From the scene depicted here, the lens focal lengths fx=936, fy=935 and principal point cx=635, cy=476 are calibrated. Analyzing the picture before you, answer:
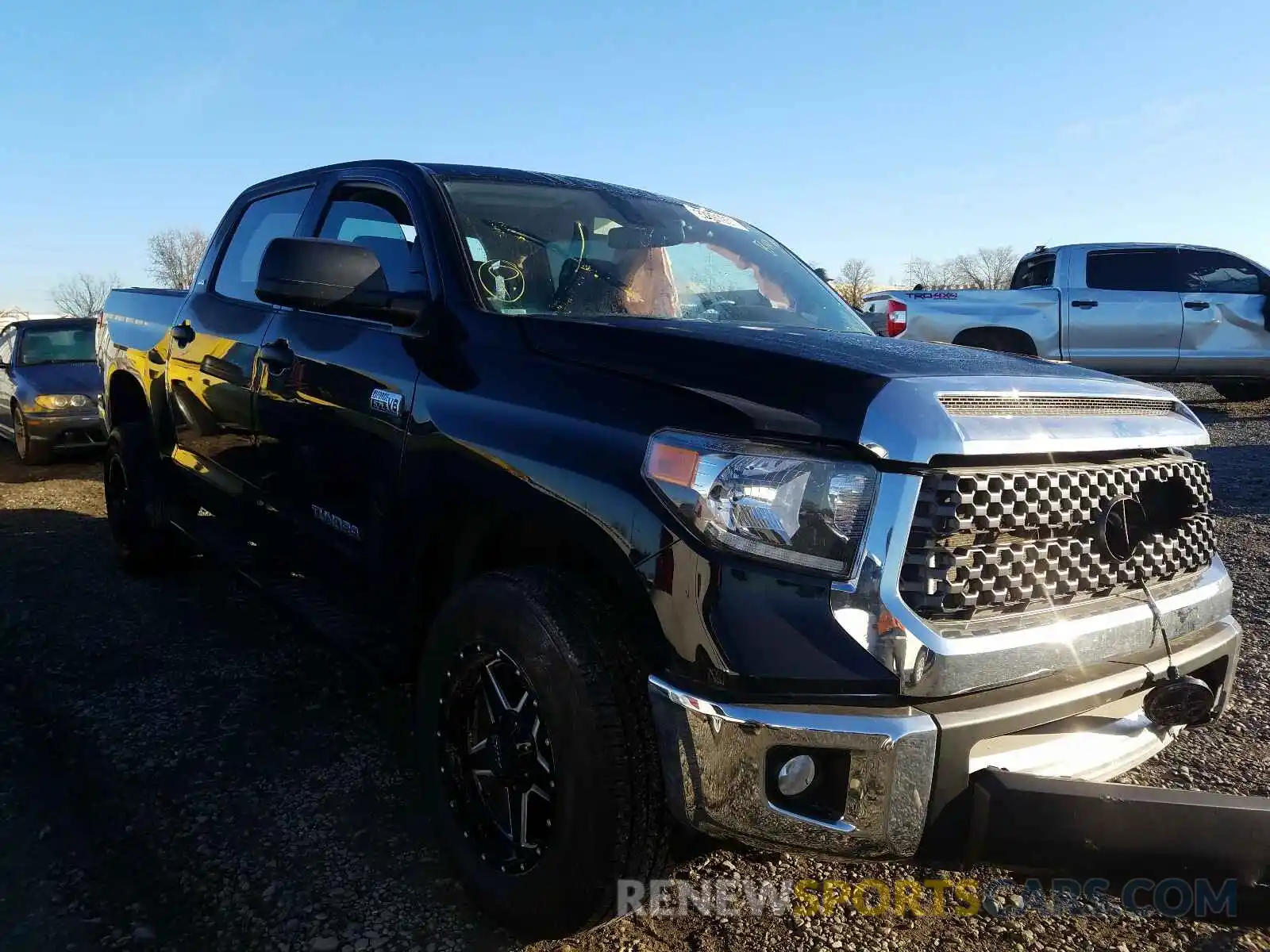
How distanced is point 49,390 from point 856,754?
983 centimetres

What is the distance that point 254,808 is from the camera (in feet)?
9.05

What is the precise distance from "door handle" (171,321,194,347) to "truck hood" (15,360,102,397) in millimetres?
5667

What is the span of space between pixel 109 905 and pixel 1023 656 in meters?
2.22

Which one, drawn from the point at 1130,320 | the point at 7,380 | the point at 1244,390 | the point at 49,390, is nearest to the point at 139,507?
the point at 49,390

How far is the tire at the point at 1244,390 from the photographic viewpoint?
1159cm

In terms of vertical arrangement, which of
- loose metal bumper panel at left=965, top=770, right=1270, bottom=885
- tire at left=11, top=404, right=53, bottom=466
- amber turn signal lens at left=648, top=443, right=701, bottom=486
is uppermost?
amber turn signal lens at left=648, top=443, right=701, bottom=486

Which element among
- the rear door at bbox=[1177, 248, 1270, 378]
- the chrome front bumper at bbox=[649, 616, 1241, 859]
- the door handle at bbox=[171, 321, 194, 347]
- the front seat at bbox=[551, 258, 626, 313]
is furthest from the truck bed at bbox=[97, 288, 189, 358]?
the rear door at bbox=[1177, 248, 1270, 378]

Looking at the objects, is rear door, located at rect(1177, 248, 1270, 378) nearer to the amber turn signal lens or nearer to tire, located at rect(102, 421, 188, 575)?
tire, located at rect(102, 421, 188, 575)

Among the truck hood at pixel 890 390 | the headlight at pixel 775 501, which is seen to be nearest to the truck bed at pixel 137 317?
the truck hood at pixel 890 390

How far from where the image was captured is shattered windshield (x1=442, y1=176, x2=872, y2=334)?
2770 millimetres

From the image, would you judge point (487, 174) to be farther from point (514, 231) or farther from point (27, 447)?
point (27, 447)

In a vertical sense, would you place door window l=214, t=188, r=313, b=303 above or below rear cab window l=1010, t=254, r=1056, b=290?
below

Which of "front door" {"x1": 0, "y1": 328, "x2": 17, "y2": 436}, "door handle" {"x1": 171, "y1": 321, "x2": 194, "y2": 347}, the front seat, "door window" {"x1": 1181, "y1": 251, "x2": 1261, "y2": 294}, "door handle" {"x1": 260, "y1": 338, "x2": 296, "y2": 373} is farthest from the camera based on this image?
"door window" {"x1": 1181, "y1": 251, "x2": 1261, "y2": 294}

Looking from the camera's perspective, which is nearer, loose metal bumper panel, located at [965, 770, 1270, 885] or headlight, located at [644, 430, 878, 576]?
loose metal bumper panel, located at [965, 770, 1270, 885]
